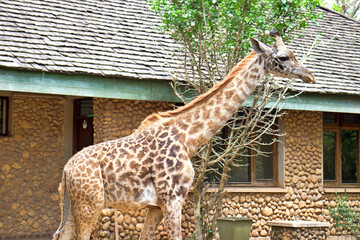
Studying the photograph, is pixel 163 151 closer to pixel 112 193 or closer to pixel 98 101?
→ pixel 112 193

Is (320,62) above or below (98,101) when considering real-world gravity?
above

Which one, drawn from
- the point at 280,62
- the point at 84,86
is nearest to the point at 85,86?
the point at 84,86

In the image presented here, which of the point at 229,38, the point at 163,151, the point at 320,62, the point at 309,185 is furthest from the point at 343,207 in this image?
the point at 163,151

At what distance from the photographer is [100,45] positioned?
36.3 feet

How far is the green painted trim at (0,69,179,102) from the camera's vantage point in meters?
9.13

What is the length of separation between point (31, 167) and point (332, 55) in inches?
292

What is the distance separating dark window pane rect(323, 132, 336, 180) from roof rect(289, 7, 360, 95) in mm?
1426

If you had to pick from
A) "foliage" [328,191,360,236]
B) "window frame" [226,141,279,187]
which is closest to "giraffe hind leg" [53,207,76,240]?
"window frame" [226,141,279,187]

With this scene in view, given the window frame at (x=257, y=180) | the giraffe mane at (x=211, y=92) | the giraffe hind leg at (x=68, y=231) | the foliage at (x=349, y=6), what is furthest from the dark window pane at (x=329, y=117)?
the foliage at (x=349, y=6)

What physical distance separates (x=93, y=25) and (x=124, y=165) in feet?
19.6

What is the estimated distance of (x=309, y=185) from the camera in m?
12.8

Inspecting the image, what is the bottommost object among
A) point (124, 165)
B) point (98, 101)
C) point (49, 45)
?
point (124, 165)

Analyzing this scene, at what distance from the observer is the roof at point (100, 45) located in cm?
983

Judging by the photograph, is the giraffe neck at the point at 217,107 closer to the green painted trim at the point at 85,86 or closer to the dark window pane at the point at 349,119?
the green painted trim at the point at 85,86
